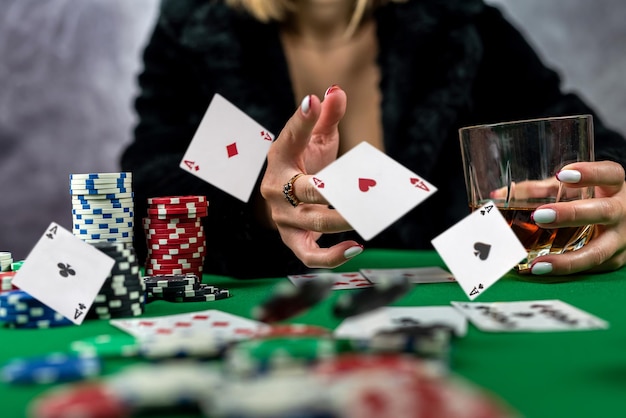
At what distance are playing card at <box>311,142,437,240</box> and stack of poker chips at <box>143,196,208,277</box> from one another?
16.7 inches

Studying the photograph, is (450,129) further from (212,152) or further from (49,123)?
(49,123)

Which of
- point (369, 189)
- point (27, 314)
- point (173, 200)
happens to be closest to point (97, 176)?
point (173, 200)

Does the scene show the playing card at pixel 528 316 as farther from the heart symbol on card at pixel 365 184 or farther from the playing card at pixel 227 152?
the playing card at pixel 227 152

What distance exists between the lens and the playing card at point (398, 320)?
3.84ft

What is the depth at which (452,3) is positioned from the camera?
107 inches

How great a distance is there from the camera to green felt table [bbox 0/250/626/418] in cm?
90

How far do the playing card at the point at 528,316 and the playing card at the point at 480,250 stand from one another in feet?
0.25

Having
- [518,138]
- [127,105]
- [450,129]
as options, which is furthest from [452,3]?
[127,105]

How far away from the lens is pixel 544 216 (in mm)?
1688

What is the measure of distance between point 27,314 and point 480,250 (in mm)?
915

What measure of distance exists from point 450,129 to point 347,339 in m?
1.78

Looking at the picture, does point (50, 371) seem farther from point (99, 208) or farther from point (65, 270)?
point (99, 208)

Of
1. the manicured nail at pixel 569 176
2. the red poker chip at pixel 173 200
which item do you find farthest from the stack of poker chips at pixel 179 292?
the manicured nail at pixel 569 176

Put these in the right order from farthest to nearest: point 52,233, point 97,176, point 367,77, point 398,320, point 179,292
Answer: point 367,77 < point 97,176 < point 179,292 < point 52,233 < point 398,320
